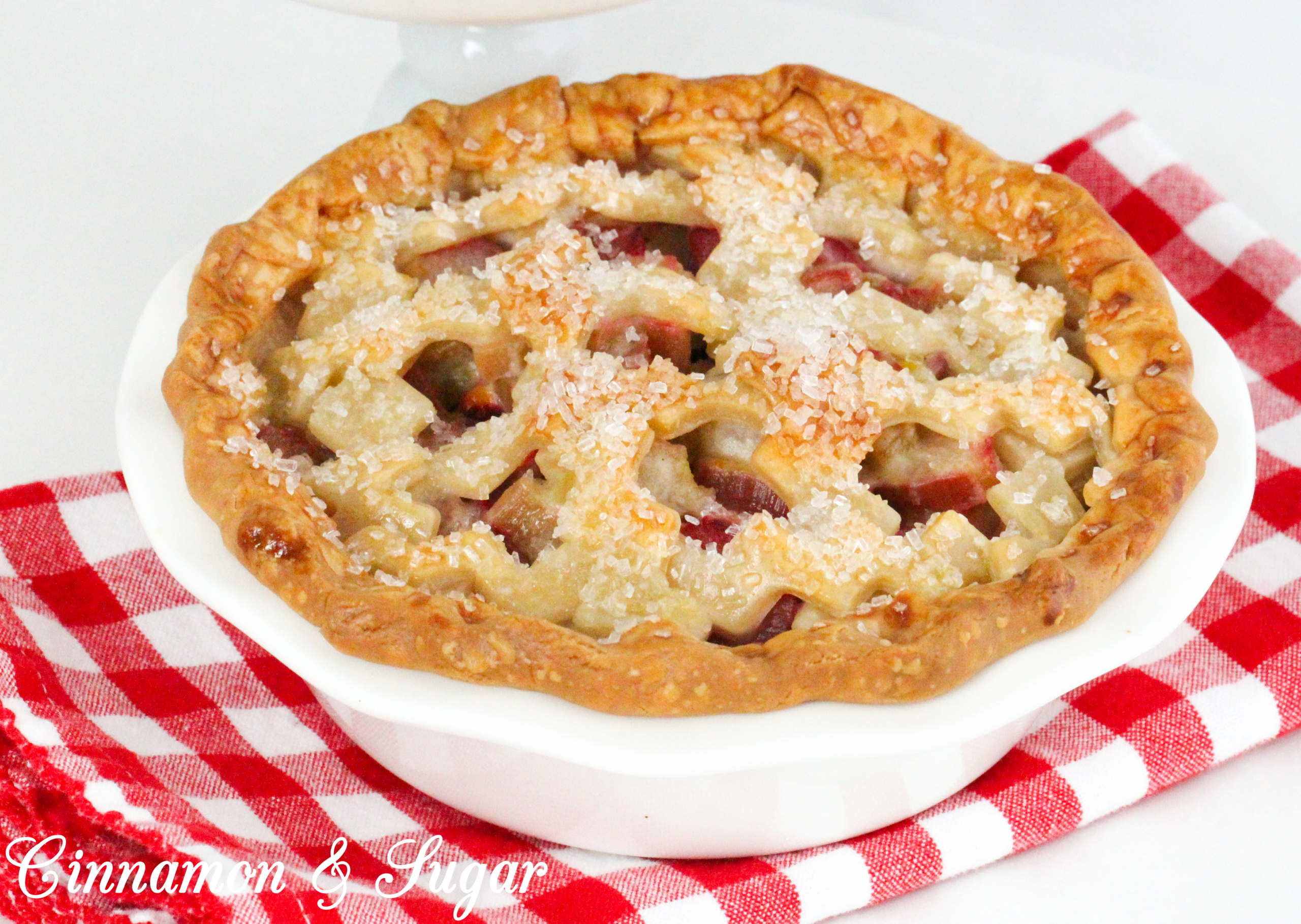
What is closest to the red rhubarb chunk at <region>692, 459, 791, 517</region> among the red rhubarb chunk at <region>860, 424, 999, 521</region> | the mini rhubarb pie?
the mini rhubarb pie

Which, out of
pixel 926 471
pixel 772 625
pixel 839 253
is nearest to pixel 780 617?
pixel 772 625

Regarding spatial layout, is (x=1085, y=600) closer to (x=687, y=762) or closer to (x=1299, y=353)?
(x=687, y=762)

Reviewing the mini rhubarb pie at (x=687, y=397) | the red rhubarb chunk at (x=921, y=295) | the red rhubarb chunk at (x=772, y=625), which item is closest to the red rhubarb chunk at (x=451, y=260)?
the mini rhubarb pie at (x=687, y=397)

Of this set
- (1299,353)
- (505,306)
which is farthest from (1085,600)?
(1299,353)

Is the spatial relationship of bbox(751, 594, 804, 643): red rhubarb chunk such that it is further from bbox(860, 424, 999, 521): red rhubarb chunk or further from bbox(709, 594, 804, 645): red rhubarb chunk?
bbox(860, 424, 999, 521): red rhubarb chunk

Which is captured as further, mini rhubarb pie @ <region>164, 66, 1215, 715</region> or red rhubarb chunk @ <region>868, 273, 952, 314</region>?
red rhubarb chunk @ <region>868, 273, 952, 314</region>

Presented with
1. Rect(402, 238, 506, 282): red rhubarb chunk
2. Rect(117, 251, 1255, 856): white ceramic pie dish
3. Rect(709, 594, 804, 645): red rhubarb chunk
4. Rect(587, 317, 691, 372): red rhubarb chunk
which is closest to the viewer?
Rect(117, 251, 1255, 856): white ceramic pie dish

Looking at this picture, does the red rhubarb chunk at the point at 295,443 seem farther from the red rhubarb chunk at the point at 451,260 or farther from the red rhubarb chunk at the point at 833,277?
the red rhubarb chunk at the point at 833,277

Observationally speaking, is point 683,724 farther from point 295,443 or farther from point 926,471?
point 295,443

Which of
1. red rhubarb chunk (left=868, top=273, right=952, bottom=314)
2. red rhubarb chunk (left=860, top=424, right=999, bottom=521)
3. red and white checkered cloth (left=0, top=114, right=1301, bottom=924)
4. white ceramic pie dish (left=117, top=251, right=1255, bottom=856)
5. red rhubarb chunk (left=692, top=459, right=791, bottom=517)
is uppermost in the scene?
red rhubarb chunk (left=868, top=273, right=952, bottom=314)
